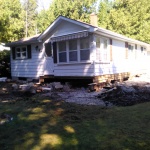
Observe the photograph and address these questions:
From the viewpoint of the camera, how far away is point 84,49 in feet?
44.5

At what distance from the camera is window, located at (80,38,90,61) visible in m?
13.4

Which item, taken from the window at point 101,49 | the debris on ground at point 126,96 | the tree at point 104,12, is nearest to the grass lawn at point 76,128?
the debris on ground at point 126,96

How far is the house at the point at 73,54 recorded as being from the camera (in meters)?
13.2

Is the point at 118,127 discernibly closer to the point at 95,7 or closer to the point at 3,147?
the point at 3,147

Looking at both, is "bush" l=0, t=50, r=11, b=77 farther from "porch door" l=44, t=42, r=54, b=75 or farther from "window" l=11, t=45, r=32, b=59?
"porch door" l=44, t=42, r=54, b=75

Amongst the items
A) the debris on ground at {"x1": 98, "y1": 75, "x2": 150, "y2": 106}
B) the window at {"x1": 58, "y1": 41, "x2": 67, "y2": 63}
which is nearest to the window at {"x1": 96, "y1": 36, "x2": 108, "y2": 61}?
the window at {"x1": 58, "y1": 41, "x2": 67, "y2": 63}

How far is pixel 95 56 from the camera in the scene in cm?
1309

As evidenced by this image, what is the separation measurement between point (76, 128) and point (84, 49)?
8.50 m

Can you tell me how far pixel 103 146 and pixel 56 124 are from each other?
194 centimetres

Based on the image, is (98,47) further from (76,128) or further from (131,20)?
(131,20)

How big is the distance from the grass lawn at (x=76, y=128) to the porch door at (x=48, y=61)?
8115mm

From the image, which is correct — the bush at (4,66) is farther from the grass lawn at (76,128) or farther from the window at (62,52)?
the grass lawn at (76,128)

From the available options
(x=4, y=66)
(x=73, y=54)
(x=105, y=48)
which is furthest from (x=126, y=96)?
(x=4, y=66)

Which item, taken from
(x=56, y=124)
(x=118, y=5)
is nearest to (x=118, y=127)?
(x=56, y=124)
